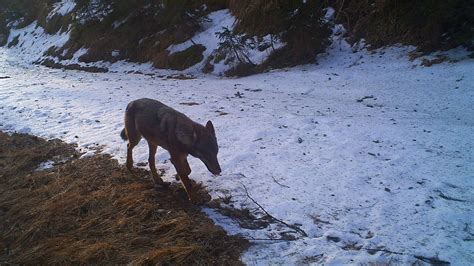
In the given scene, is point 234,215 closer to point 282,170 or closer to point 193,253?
point 193,253

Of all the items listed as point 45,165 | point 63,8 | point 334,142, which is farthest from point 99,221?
point 63,8

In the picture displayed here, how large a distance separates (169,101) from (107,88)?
14.2 ft

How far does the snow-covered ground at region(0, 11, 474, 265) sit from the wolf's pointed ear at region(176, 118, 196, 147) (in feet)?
3.37

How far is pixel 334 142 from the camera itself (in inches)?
287

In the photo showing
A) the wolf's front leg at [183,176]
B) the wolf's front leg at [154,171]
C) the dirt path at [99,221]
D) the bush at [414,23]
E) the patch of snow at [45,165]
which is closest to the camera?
the dirt path at [99,221]

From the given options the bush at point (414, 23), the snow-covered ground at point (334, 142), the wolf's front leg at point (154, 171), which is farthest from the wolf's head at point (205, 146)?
the bush at point (414, 23)

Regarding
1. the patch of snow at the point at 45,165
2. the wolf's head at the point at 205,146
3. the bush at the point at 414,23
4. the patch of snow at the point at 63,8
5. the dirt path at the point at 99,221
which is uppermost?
the patch of snow at the point at 63,8

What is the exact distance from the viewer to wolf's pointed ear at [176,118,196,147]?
5.04 meters

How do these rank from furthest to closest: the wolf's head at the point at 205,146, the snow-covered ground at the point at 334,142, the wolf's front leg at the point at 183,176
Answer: the wolf's front leg at the point at 183,176 < the wolf's head at the point at 205,146 < the snow-covered ground at the point at 334,142

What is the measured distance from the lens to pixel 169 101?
11.4 meters

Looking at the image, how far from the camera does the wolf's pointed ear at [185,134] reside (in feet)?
16.5

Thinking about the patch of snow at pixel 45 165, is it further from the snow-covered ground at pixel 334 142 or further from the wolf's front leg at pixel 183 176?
the wolf's front leg at pixel 183 176

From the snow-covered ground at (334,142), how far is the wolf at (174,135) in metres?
0.64

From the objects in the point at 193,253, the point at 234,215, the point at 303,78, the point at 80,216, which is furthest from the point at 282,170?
the point at 303,78
